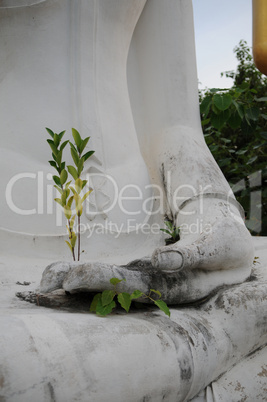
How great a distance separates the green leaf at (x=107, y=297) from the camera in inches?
58.8

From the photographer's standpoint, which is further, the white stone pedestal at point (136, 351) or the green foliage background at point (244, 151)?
the green foliage background at point (244, 151)

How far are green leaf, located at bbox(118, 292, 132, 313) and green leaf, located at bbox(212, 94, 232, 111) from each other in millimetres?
1811

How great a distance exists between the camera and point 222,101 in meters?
3.13

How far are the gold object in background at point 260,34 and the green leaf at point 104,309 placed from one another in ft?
4.47

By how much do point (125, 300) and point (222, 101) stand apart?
1.87m

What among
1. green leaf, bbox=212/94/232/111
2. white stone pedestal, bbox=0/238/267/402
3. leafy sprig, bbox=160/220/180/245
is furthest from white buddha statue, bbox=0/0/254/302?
green leaf, bbox=212/94/232/111

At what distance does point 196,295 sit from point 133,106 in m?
1.14

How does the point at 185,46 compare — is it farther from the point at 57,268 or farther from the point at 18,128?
the point at 57,268

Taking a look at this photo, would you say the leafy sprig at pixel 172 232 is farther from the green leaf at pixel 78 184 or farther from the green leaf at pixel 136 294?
the green leaf at pixel 136 294

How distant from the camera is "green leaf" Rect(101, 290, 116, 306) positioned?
1.49 m

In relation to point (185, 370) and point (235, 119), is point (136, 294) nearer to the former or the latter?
point (185, 370)

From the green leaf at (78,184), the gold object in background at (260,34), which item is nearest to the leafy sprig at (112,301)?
the green leaf at (78,184)

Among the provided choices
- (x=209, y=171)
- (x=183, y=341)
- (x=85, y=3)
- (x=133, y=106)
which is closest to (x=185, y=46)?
(x=133, y=106)

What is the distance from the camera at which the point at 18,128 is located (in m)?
→ 2.20
